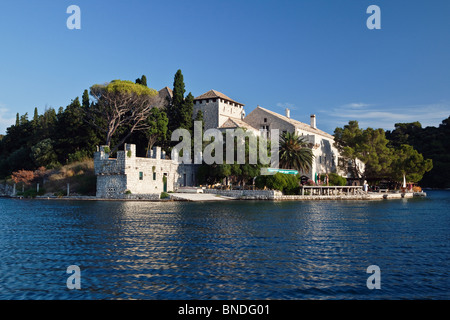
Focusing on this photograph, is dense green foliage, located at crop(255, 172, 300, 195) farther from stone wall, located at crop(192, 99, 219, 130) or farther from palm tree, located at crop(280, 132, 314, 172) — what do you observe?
stone wall, located at crop(192, 99, 219, 130)

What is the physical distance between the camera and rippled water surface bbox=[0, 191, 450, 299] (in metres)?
10.0

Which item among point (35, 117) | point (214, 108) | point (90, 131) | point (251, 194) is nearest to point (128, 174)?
point (90, 131)

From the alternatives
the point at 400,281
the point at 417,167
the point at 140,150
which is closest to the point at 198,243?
the point at 400,281

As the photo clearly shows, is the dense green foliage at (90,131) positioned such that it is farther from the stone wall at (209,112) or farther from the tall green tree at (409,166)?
the tall green tree at (409,166)

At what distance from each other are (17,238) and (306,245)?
12680 millimetres

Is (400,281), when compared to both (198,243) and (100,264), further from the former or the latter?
(100,264)

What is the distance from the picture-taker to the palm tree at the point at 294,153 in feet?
175

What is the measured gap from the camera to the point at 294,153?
5350 centimetres

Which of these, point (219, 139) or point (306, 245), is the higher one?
→ point (219, 139)

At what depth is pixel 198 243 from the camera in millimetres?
16125

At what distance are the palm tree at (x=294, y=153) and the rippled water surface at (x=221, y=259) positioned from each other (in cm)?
3087

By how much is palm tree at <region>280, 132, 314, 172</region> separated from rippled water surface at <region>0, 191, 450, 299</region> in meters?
30.9

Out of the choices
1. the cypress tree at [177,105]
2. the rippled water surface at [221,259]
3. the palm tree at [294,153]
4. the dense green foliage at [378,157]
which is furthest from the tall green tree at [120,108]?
the dense green foliage at [378,157]

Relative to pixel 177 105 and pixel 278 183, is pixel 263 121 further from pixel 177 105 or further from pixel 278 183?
pixel 278 183
